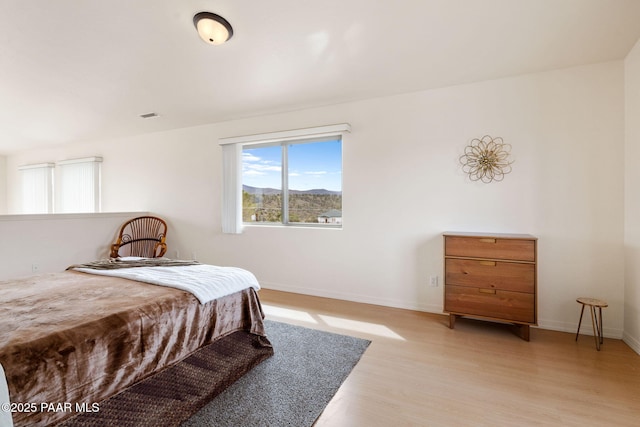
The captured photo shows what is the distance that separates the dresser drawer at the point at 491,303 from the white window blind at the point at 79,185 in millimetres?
6195

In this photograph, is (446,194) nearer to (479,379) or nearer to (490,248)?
(490,248)

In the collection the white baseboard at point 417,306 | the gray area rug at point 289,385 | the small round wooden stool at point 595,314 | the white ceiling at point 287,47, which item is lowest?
the gray area rug at point 289,385

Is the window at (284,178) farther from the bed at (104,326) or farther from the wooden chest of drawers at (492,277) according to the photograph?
the bed at (104,326)

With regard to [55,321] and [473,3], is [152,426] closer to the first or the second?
[55,321]

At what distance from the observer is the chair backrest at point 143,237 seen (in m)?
4.38

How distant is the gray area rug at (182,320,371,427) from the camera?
1.55 metres

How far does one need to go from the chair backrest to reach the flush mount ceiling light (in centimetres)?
311

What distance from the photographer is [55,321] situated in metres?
1.33

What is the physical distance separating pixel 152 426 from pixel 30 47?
3.40 metres

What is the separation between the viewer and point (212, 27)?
2246mm

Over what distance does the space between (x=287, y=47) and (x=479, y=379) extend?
298 centimetres

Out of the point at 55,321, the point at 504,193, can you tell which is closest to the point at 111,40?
the point at 55,321

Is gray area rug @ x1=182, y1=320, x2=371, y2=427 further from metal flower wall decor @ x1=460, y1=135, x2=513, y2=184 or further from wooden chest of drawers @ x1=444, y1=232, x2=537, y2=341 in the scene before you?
metal flower wall decor @ x1=460, y1=135, x2=513, y2=184

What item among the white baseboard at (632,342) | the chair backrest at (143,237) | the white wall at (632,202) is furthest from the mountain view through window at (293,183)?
the white baseboard at (632,342)
